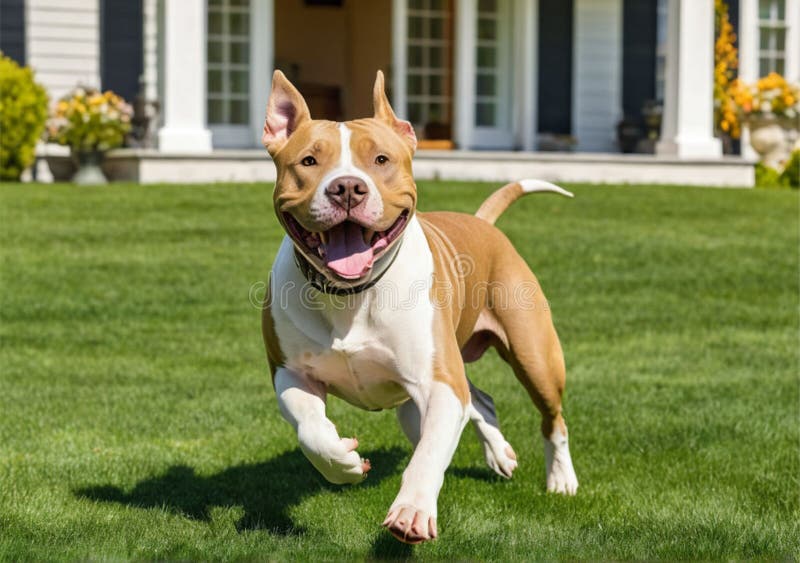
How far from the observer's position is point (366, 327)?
3746mm

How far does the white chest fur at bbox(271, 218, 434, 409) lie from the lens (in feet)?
12.3

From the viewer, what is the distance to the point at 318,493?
15.3 feet

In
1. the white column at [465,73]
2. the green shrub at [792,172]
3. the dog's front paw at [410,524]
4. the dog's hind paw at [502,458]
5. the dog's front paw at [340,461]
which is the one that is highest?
the white column at [465,73]

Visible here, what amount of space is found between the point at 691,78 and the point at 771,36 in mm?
4186

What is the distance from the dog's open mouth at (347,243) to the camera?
138 inches

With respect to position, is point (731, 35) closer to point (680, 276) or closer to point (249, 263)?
point (680, 276)

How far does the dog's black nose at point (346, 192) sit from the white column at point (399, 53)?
1354 cm

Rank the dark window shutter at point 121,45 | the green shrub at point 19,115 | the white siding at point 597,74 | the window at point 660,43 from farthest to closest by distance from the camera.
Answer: the window at point 660,43 → the white siding at point 597,74 → the dark window shutter at point 121,45 → the green shrub at point 19,115

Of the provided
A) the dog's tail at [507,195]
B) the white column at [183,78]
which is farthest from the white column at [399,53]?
the dog's tail at [507,195]

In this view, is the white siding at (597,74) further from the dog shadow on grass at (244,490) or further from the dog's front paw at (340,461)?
the dog's front paw at (340,461)

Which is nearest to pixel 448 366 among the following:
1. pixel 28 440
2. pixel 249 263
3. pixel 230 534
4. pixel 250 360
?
pixel 230 534

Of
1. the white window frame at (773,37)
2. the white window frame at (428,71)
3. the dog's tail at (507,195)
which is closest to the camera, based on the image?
the dog's tail at (507,195)

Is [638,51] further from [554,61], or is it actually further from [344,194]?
[344,194]

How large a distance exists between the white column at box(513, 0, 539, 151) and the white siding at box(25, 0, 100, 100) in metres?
5.87
